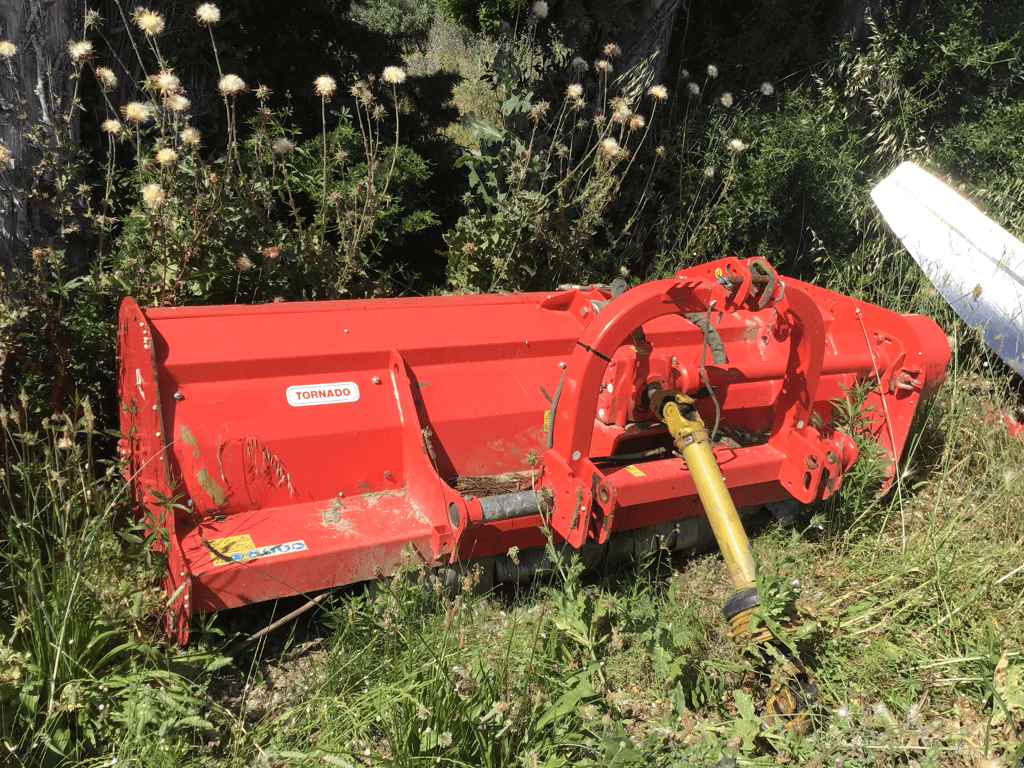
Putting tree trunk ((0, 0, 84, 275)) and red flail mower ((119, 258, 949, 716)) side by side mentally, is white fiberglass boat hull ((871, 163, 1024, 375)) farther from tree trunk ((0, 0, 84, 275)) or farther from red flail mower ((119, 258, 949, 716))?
tree trunk ((0, 0, 84, 275))

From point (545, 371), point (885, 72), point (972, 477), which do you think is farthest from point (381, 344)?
point (885, 72)

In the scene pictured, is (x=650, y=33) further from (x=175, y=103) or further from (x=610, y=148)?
(x=175, y=103)

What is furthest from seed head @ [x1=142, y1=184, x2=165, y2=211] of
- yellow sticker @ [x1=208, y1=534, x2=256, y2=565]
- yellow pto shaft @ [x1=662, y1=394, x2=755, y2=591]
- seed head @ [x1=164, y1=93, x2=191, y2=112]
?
yellow pto shaft @ [x1=662, y1=394, x2=755, y2=591]

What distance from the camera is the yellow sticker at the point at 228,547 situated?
245 cm

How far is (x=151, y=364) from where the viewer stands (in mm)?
2617

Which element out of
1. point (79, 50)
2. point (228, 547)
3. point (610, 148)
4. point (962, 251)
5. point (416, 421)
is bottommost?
point (228, 547)

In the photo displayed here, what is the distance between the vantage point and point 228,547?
253 centimetres

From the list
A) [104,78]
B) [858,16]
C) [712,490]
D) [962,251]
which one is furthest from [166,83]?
[858,16]

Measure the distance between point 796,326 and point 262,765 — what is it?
2.49 meters

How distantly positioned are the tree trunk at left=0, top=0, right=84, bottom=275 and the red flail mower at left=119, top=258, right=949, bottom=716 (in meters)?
1.18

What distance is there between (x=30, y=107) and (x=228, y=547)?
233cm

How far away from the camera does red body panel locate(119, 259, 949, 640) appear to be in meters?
2.61

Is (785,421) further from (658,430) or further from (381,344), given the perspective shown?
(381,344)

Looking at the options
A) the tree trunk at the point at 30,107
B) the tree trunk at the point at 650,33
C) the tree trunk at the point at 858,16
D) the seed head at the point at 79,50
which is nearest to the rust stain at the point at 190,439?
the tree trunk at the point at 30,107
